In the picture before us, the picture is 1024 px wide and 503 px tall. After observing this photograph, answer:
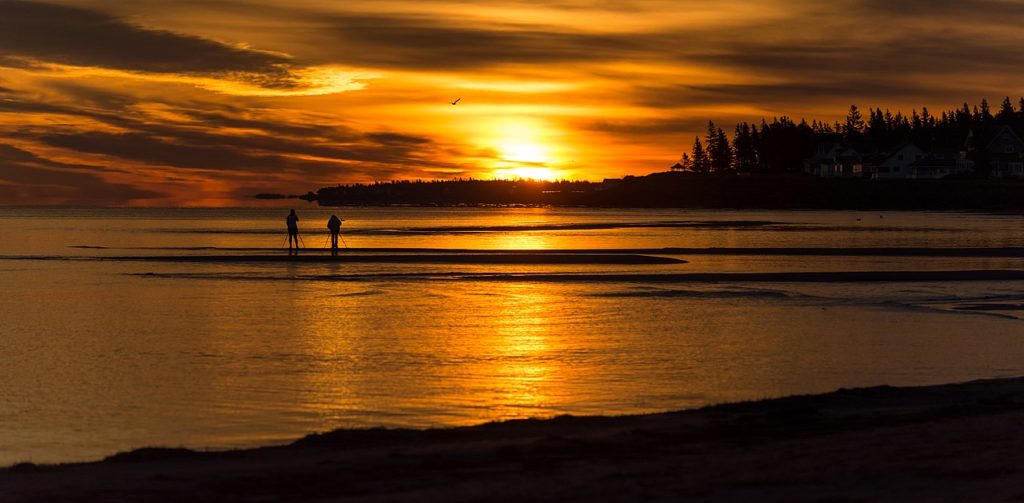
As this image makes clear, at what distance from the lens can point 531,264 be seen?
5288 cm

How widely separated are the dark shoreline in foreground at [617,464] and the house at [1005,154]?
193461 mm

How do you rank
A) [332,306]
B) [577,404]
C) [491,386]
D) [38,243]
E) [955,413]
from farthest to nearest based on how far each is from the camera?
1. [38,243]
2. [332,306]
3. [491,386]
4. [577,404]
5. [955,413]

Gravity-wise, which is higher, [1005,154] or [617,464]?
[1005,154]

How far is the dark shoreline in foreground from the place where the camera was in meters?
10.4

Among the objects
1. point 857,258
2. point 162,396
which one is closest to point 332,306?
point 162,396

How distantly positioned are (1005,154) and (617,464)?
201054 mm

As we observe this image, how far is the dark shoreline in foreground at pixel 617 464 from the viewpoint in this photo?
1044 centimetres

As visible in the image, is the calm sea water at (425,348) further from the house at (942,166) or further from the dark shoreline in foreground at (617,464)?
the house at (942,166)

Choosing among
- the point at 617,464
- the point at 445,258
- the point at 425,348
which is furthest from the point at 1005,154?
the point at 617,464

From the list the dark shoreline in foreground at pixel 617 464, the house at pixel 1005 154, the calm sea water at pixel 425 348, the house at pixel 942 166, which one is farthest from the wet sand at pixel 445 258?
the house at pixel 1005 154

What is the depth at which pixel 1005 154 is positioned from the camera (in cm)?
19438

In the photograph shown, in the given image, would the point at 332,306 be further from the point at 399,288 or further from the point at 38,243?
the point at 38,243

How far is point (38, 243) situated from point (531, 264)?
4379 centimetres

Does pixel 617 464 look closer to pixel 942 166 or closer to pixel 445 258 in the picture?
pixel 445 258
